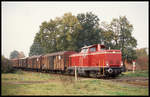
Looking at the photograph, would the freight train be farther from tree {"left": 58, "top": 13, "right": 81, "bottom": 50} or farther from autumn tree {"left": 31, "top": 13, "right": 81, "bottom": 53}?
autumn tree {"left": 31, "top": 13, "right": 81, "bottom": 53}

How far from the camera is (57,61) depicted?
3123 cm

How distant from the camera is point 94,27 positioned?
4566 cm

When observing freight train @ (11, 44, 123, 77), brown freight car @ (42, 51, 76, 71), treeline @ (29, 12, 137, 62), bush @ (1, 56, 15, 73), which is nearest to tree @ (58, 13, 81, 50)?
treeline @ (29, 12, 137, 62)

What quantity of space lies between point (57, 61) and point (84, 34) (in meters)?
13.6

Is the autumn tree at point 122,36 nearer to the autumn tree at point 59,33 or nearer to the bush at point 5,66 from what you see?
the autumn tree at point 59,33

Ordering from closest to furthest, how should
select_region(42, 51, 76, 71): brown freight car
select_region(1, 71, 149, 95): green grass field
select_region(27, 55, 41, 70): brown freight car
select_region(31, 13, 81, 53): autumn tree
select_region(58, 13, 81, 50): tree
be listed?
select_region(1, 71, 149, 95): green grass field < select_region(42, 51, 76, 71): brown freight car < select_region(27, 55, 41, 70): brown freight car < select_region(58, 13, 81, 50): tree < select_region(31, 13, 81, 53): autumn tree

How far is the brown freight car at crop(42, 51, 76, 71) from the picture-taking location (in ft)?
94.7

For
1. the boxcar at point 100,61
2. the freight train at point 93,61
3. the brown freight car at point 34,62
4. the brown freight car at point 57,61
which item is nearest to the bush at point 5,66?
the brown freight car at point 57,61

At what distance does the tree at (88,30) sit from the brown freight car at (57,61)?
30.8 ft

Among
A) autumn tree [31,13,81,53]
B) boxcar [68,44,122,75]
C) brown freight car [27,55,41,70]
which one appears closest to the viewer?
boxcar [68,44,122,75]

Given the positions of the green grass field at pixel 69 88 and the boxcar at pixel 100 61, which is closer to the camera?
the green grass field at pixel 69 88

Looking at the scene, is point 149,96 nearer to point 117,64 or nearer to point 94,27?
point 117,64

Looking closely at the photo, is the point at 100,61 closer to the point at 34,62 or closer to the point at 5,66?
the point at 5,66

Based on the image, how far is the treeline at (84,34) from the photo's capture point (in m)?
42.7
